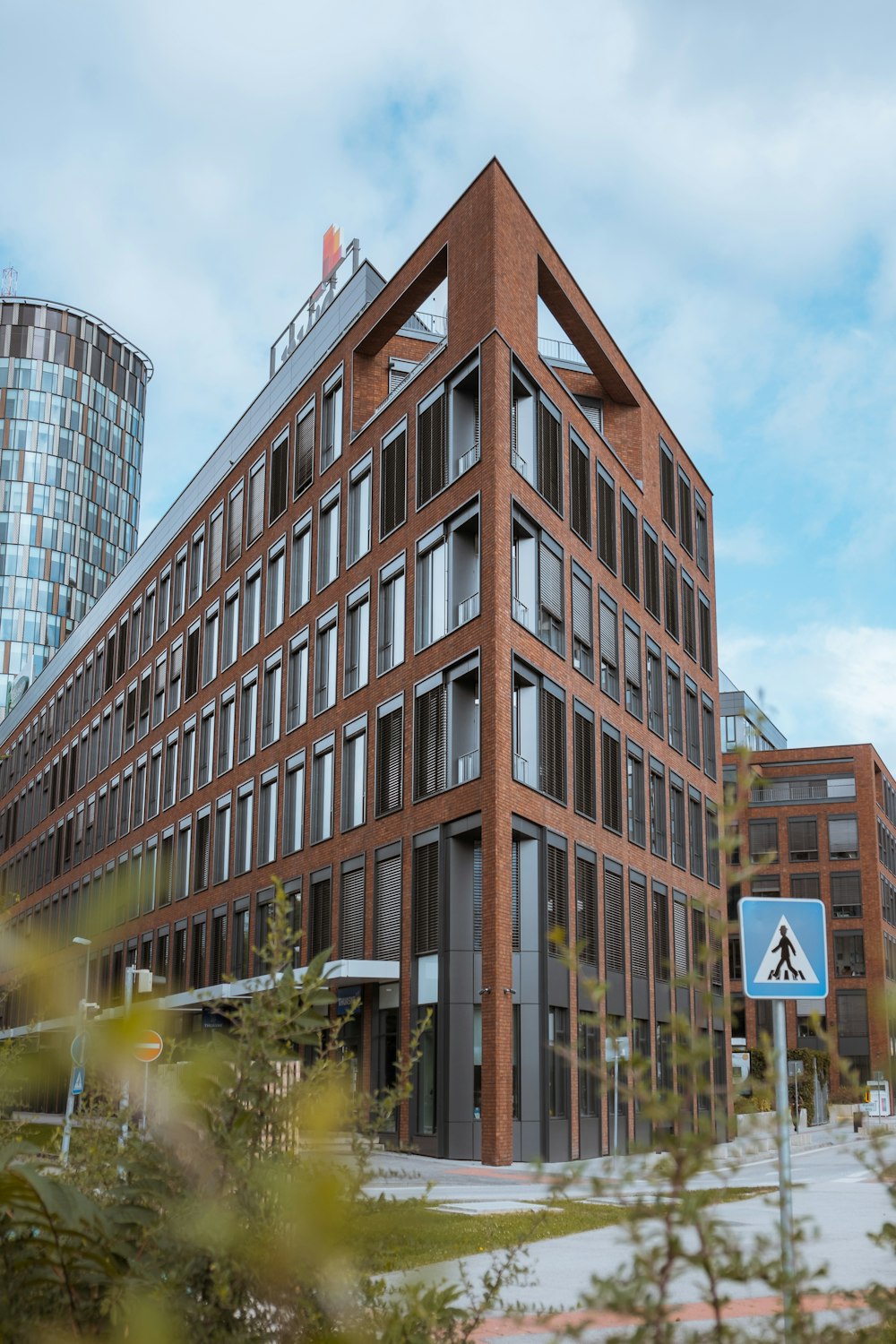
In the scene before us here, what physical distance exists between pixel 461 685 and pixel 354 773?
19.1ft

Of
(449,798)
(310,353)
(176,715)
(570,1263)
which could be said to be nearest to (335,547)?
(310,353)

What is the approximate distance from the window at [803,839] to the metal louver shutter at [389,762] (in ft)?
166

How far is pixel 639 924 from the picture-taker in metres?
37.2

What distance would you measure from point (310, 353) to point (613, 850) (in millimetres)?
17722

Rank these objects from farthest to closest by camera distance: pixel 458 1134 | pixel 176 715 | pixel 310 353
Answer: pixel 176 715
pixel 310 353
pixel 458 1134

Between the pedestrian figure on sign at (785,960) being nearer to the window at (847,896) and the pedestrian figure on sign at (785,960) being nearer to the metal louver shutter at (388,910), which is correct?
the metal louver shutter at (388,910)

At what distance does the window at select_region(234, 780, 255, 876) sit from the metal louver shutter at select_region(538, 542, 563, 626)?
13623mm

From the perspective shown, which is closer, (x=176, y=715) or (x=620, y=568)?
(x=620, y=568)

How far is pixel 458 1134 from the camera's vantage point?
28.4m

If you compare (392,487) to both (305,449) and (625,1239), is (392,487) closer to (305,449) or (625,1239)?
(305,449)

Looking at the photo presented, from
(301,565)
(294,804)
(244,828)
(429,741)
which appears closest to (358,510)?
(301,565)

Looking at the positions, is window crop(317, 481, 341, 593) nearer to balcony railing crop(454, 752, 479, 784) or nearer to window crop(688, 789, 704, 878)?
balcony railing crop(454, 752, 479, 784)

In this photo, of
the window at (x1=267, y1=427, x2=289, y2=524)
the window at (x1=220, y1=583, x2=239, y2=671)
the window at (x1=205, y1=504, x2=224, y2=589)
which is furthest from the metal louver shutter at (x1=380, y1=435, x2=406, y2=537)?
the window at (x1=205, y1=504, x2=224, y2=589)

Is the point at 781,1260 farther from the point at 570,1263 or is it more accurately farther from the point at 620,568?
the point at 620,568
